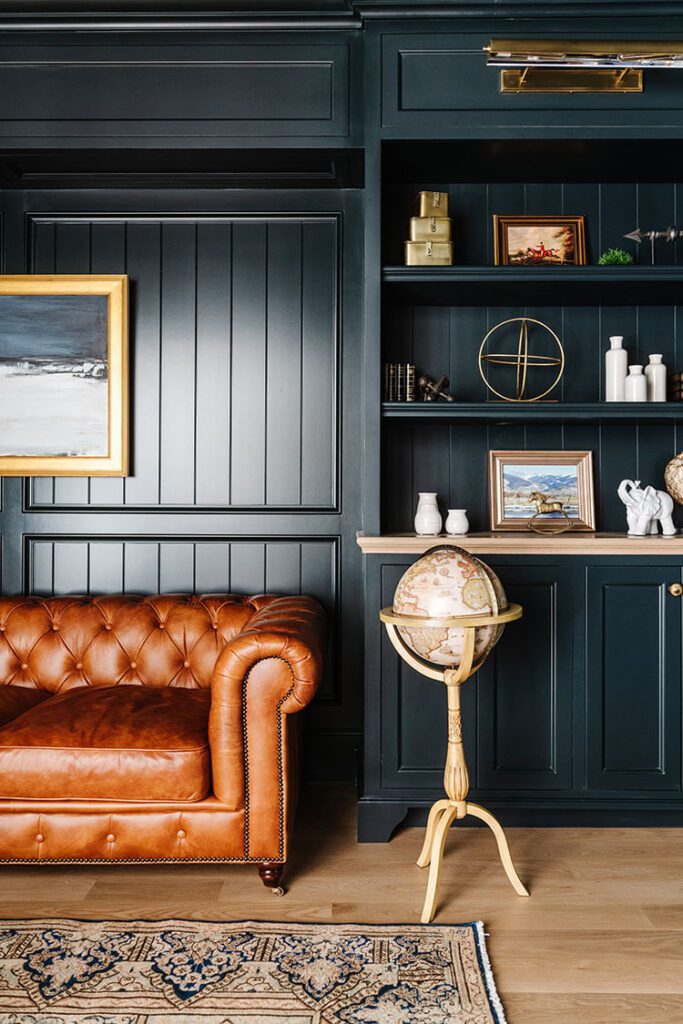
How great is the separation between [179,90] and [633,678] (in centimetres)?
285

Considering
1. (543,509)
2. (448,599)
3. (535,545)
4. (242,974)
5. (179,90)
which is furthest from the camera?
(543,509)

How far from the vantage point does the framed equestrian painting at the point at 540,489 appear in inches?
136

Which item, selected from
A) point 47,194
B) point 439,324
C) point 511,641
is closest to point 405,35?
point 439,324

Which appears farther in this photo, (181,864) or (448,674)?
(181,864)

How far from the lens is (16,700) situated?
2.96 meters

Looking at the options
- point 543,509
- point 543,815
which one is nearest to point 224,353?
point 543,509

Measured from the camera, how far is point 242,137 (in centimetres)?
318

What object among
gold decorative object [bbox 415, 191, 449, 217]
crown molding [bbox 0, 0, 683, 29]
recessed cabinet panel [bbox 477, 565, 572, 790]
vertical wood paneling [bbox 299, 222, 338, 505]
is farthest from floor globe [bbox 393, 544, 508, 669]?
crown molding [bbox 0, 0, 683, 29]

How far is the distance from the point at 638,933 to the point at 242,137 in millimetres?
3049

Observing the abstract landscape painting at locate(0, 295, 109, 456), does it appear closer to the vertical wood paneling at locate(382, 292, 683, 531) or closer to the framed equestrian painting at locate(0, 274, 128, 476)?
the framed equestrian painting at locate(0, 274, 128, 476)

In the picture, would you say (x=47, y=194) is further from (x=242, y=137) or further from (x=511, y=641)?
(x=511, y=641)

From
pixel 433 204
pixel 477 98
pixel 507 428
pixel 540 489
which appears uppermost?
pixel 477 98

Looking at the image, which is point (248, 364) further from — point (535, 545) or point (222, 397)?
point (535, 545)

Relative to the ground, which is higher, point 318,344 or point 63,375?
point 318,344
